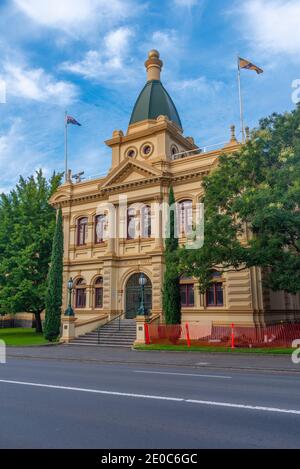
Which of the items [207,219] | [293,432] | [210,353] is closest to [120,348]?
[210,353]

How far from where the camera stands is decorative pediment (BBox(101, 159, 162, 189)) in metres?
29.1

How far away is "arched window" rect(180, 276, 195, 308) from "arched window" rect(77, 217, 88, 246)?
394 inches

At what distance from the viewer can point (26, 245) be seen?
3456 cm

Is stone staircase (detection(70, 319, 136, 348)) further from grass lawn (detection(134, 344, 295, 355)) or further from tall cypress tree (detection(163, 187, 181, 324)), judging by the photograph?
tall cypress tree (detection(163, 187, 181, 324))

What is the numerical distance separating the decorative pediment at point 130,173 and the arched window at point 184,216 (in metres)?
2.76

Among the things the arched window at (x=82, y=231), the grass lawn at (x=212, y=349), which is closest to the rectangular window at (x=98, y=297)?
the arched window at (x=82, y=231)

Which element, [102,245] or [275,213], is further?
[102,245]

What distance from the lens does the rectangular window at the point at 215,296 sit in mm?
25938

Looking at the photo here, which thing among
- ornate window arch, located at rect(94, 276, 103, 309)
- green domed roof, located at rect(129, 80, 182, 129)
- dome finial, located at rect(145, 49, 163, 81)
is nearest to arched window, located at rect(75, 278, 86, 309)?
ornate window arch, located at rect(94, 276, 103, 309)

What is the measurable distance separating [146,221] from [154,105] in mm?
10880

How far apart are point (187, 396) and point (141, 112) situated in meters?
29.2

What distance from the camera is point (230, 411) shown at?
716cm

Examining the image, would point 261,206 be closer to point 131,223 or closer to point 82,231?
point 131,223
